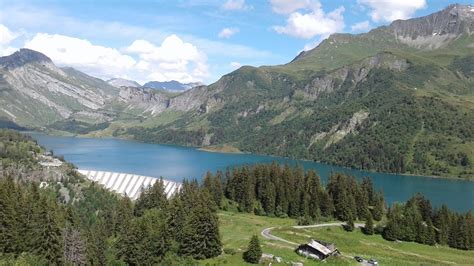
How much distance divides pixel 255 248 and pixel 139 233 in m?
22.4

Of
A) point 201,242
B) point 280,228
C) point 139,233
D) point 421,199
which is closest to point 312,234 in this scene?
point 280,228

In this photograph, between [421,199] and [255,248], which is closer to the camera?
[255,248]

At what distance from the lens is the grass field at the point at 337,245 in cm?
8831

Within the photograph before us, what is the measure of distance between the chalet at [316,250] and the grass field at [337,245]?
1512 millimetres

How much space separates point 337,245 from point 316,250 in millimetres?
20829

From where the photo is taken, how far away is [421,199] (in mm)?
144750

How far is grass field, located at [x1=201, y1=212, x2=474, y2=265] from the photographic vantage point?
8831cm

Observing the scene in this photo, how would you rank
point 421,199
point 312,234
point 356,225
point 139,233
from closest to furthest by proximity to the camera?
point 139,233
point 312,234
point 356,225
point 421,199

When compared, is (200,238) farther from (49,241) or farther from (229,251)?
(49,241)

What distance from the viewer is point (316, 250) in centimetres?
8631

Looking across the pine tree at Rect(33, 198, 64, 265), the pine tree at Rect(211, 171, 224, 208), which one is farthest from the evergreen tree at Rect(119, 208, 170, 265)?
the pine tree at Rect(211, 171, 224, 208)

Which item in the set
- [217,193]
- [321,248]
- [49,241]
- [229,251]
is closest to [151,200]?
[217,193]

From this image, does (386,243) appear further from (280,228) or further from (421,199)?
(421,199)

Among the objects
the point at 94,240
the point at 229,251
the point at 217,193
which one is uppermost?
the point at 217,193
